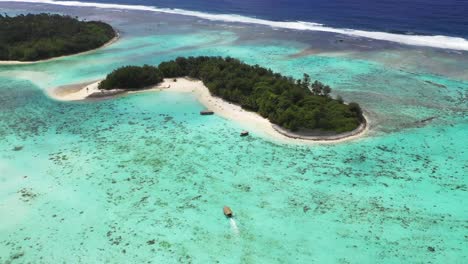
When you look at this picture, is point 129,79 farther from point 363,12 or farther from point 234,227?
point 363,12

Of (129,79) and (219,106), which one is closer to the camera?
(219,106)

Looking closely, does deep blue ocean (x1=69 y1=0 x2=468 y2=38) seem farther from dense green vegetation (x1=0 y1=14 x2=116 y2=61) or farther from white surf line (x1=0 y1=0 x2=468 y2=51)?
dense green vegetation (x1=0 y1=14 x2=116 y2=61)

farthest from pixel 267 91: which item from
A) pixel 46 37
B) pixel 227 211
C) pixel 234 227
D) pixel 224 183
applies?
pixel 46 37

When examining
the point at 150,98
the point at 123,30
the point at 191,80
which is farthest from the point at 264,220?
the point at 123,30

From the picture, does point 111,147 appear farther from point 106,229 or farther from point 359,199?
point 359,199

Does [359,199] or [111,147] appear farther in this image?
[111,147]

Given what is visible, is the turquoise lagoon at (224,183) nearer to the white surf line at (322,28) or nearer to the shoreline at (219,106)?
the shoreline at (219,106)
